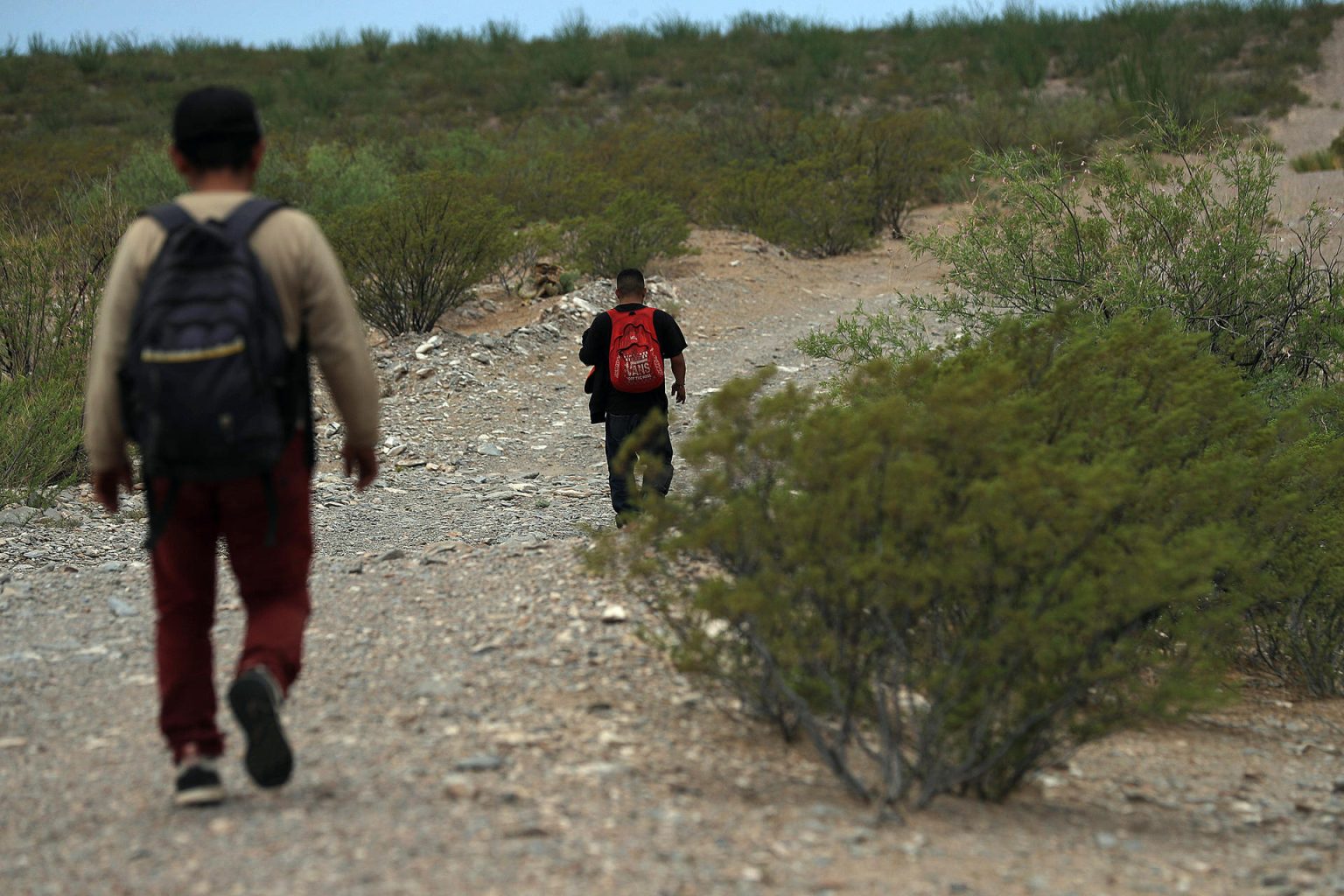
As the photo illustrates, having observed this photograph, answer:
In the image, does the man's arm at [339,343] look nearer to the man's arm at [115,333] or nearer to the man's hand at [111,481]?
the man's arm at [115,333]

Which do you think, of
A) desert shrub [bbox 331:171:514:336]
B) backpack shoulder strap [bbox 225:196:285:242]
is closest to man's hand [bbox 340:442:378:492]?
backpack shoulder strap [bbox 225:196:285:242]

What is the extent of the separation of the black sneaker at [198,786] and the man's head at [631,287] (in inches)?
132

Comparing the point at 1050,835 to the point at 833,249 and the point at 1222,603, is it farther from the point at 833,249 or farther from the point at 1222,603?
the point at 833,249

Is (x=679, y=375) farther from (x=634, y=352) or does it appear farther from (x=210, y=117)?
(x=210, y=117)

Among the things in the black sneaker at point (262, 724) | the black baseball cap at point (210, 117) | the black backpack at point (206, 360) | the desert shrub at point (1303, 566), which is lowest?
the desert shrub at point (1303, 566)

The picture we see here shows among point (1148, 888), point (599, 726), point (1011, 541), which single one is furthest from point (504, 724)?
point (1148, 888)

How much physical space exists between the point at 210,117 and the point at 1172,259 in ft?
19.6

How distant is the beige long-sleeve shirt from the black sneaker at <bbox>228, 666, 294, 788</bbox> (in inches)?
23.4

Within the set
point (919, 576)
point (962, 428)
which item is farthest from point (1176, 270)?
point (919, 576)

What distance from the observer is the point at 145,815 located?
10.8ft

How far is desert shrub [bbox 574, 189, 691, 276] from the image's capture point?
599 inches

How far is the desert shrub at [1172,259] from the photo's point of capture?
7.62 meters

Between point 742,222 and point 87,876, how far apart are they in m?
16.5

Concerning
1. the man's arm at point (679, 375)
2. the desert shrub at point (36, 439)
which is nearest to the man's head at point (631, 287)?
the man's arm at point (679, 375)
